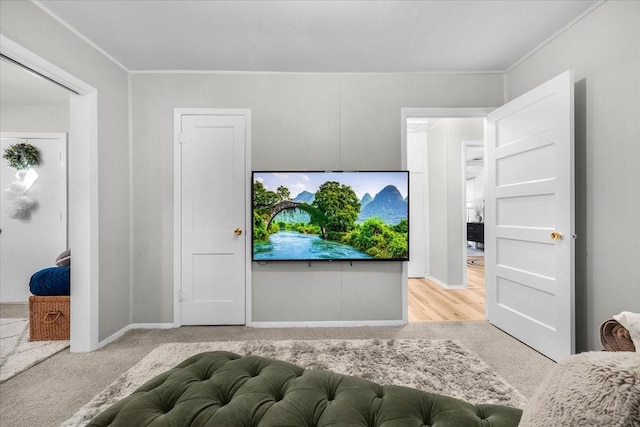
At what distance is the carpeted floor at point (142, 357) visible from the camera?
188 cm

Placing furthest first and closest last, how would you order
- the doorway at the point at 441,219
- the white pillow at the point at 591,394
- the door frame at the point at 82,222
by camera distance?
the doorway at the point at 441,219, the door frame at the point at 82,222, the white pillow at the point at 591,394

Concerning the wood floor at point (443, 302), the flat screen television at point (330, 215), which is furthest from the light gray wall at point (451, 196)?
the flat screen television at point (330, 215)

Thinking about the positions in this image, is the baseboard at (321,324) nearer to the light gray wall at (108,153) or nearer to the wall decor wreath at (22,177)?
the light gray wall at (108,153)

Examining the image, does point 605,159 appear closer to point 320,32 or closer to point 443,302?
point 320,32

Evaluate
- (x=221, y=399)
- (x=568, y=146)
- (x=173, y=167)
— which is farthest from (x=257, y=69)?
(x=221, y=399)

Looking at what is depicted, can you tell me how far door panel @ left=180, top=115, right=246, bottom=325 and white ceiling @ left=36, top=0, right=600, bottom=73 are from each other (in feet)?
2.36

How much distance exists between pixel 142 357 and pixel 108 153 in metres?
1.85

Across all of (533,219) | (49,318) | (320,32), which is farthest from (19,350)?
(533,219)

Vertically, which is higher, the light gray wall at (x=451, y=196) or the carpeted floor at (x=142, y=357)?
the light gray wall at (x=451, y=196)

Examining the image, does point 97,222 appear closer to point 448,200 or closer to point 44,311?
point 44,311

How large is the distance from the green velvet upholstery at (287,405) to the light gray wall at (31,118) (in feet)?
14.5

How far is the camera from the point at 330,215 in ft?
10.2

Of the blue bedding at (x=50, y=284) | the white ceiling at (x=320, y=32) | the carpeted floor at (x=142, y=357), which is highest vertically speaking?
the white ceiling at (x=320, y=32)

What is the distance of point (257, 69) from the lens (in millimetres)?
3139
